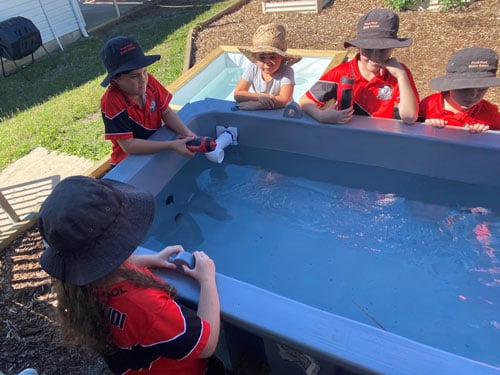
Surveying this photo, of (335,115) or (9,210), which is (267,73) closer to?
(335,115)

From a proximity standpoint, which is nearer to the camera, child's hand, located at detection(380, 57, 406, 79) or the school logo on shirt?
child's hand, located at detection(380, 57, 406, 79)

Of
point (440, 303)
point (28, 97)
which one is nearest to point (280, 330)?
point (440, 303)

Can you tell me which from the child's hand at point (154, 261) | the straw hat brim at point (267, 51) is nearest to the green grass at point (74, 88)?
the straw hat brim at point (267, 51)

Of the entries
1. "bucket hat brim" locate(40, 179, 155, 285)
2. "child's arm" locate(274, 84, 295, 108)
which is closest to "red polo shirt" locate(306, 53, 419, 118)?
"child's arm" locate(274, 84, 295, 108)

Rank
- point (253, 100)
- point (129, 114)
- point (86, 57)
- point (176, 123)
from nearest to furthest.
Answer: point (129, 114) → point (176, 123) → point (253, 100) → point (86, 57)

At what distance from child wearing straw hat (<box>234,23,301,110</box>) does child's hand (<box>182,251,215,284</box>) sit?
150cm

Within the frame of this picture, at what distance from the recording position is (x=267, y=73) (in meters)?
3.00

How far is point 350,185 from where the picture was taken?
8.71 ft

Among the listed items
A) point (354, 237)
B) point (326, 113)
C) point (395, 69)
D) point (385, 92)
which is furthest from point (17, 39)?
point (354, 237)

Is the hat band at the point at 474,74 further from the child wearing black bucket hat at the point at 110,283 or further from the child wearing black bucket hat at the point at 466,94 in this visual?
the child wearing black bucket hat at the point at 110,283

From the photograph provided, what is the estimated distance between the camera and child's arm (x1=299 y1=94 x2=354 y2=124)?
2482mm

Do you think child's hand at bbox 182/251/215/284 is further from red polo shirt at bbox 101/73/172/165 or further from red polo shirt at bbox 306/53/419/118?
red polo shirt at bbox 306/53/419/118

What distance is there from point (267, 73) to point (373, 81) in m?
0.86

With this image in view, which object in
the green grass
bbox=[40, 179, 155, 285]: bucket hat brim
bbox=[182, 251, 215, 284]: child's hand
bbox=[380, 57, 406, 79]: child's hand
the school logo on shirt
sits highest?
bbox=[40, 179, 155, 285]: bucket hat brim
